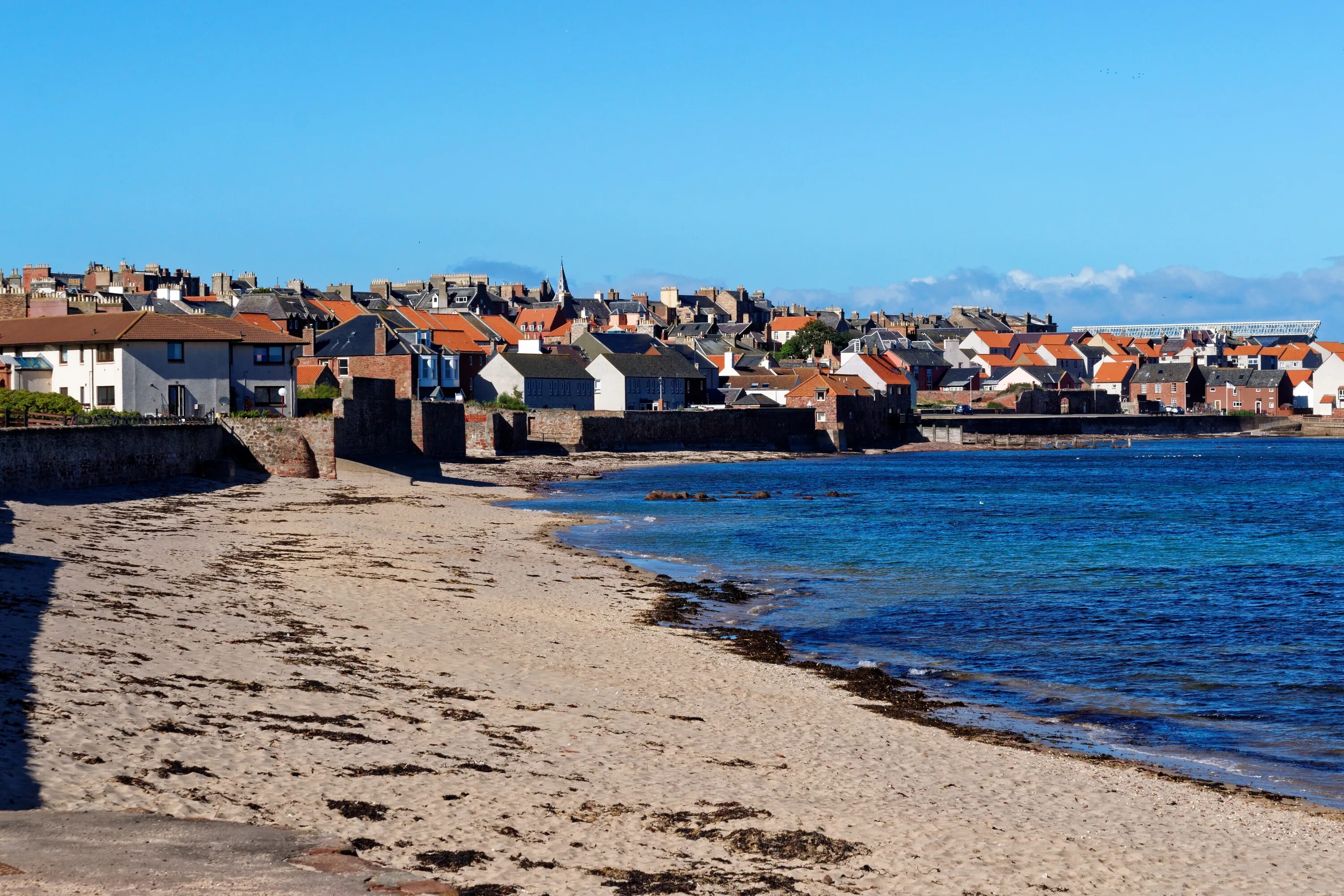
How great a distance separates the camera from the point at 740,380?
113 meters

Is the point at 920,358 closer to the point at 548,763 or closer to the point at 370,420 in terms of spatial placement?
the point at 370,420

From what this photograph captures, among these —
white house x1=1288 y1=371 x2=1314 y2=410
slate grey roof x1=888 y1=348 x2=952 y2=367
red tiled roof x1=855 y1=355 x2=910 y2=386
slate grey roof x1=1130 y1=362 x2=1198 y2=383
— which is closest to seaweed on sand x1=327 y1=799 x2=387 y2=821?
red tiled roof x1=855 y1=355 x2=910 y2=386

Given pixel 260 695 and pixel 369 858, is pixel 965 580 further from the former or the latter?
pixel 369 858

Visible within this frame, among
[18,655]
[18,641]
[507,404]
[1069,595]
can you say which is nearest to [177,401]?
[1069,595]

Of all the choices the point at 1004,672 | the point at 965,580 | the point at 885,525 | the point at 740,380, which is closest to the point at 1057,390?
the point at 740,380

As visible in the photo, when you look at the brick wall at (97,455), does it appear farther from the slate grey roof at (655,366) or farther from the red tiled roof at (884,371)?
the red tiled roof at (884,371)

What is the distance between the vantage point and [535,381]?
298 ft

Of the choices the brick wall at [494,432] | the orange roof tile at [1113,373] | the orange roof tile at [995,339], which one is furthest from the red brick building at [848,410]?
the orange roof tile at [995,339]

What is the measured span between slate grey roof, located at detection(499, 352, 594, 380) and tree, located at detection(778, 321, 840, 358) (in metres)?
53.1

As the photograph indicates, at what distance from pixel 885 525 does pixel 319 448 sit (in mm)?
19353

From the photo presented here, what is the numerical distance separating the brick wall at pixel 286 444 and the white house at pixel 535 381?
143ft

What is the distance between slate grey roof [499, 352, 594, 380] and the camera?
90812 mm

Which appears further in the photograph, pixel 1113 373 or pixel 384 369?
pixel 1113 373

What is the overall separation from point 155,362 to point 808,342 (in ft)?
353
